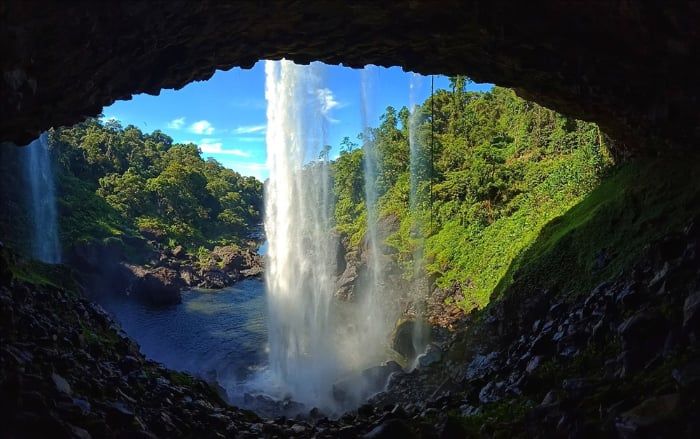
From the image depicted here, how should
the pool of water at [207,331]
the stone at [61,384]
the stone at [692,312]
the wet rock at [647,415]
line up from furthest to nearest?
the pool of water at [207,331]
the stone at [61,384]
the stone at [692,312]
the wet rock at [647,415]

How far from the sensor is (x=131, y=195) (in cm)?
6253

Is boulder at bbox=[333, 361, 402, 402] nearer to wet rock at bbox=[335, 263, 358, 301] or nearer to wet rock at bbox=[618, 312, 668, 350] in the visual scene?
wet rock at bbox=[618, 312, 668, 350]

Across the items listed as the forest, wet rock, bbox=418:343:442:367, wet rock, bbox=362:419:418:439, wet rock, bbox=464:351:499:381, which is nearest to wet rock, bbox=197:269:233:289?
the forest

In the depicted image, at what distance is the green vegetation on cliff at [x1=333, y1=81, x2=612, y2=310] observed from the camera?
73.9ft

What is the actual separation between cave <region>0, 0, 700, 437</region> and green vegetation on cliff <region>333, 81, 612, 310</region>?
7656 millimetres

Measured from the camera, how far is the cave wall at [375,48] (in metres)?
6.60

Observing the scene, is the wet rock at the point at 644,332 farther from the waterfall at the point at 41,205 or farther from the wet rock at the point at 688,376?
the waterfall at the point at 41,205

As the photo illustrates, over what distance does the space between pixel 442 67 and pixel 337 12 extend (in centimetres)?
355

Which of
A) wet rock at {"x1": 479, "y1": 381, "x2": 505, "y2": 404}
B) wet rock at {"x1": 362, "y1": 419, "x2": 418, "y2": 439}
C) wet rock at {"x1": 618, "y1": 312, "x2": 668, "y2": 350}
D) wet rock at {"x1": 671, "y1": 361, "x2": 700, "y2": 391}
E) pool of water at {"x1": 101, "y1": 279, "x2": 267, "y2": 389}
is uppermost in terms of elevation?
wet rock at {"x1": 618, "y1": 312, "x2": 668, "y2": 350}

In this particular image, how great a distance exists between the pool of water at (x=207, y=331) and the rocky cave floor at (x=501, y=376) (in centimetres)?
960

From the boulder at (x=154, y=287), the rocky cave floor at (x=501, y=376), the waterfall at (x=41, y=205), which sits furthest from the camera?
the boulder at (x=154, y=287)

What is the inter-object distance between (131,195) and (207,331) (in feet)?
126

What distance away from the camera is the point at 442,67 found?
11109mm

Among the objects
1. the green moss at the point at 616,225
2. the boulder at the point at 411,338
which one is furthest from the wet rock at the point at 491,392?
the boulder at the point at 411,338
